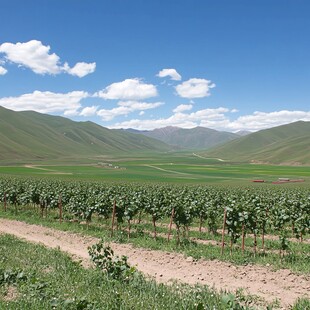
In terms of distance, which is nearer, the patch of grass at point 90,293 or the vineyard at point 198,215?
the patch of grass at point 90,293

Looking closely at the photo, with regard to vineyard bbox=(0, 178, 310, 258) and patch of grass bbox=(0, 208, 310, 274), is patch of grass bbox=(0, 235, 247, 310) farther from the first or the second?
vineyard bbox=(0, 178, 310, 258)

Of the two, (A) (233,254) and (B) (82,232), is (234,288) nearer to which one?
(A) (233,254)

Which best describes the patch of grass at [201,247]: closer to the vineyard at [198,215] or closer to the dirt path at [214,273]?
the vineyard at [198,215]

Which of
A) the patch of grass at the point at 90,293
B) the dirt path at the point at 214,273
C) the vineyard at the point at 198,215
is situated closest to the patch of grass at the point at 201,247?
the vineyard at the point at 198,215

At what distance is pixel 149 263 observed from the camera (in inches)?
697

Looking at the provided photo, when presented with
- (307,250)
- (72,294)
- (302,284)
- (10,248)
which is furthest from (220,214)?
(72,294)

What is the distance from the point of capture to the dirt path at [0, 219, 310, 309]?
13297mm

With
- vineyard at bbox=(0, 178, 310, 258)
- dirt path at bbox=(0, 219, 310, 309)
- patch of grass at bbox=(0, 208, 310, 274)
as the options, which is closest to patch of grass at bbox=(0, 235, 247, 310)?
dirt path at bbox=(0, 219, 310, 309)

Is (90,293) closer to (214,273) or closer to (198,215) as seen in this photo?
(214,273)

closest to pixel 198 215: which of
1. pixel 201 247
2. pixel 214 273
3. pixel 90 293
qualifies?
pixel 201 247

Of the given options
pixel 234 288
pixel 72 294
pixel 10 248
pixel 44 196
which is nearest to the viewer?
pixel 72 294

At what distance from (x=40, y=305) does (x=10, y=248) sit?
10945 millimetres

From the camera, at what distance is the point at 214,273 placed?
15.8 metres

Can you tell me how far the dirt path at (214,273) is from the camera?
43.6 feet
